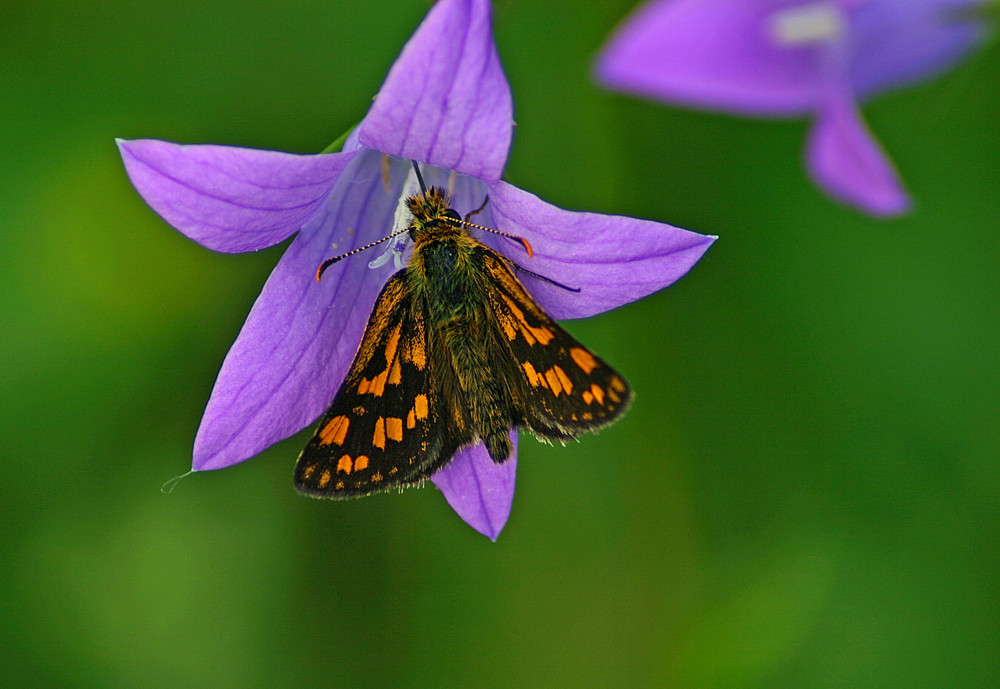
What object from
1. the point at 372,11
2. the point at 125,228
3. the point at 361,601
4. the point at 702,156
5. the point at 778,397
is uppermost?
the point at 372,11

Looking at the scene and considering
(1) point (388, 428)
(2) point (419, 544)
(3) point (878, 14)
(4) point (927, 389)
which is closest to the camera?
(3) point (878, 14)

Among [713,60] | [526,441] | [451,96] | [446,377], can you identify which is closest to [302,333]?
[446,377]

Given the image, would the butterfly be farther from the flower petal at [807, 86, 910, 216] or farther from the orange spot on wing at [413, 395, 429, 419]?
the flower petal at [807, 86, 910, 216]

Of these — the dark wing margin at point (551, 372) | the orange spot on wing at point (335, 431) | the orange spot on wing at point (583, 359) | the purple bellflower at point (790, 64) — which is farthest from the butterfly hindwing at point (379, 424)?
the purple bellflower at point (790, 64)

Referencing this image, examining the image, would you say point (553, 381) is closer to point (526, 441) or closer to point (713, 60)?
point (713, 60)

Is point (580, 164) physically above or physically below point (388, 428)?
above

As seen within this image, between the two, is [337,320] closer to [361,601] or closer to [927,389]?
[361,601]

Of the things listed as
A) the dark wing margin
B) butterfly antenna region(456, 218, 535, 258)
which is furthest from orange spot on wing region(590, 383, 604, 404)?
butterfly antenna region(456, 218, 535, 258)

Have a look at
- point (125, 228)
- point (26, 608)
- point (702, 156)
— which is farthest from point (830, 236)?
point (26, 608)
